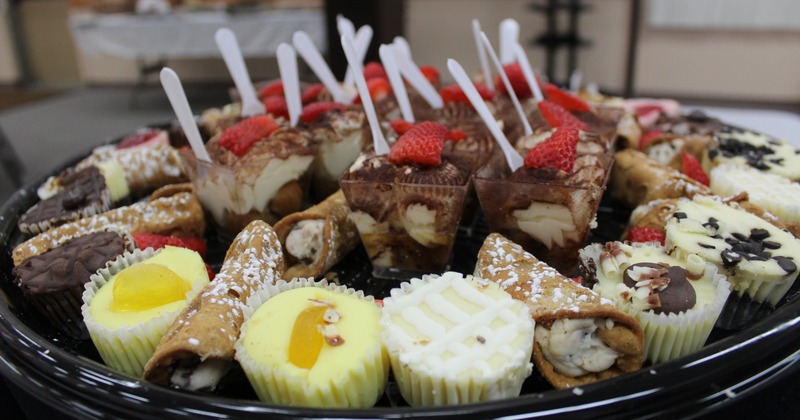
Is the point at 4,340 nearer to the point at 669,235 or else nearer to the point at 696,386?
the point at 696,386

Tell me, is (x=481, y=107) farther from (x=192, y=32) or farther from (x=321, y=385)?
(x=192, y=32)

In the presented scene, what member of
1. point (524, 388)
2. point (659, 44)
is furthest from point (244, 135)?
point (659, 44)

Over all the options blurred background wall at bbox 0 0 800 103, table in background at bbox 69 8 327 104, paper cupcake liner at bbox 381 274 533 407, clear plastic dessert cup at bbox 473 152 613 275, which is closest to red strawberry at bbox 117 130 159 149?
clear plastic dessert cup at bbox 473 152 613 275

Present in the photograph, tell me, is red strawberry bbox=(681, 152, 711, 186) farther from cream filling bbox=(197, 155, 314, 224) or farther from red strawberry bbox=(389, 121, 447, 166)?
cream filling bbox=(197, 155, 314, 224)

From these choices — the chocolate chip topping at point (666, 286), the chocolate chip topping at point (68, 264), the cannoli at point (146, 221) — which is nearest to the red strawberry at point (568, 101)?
the chocolate chip topping at point (666, 286)

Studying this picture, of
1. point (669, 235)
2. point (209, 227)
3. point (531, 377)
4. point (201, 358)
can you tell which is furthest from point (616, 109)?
point (201, 358)
